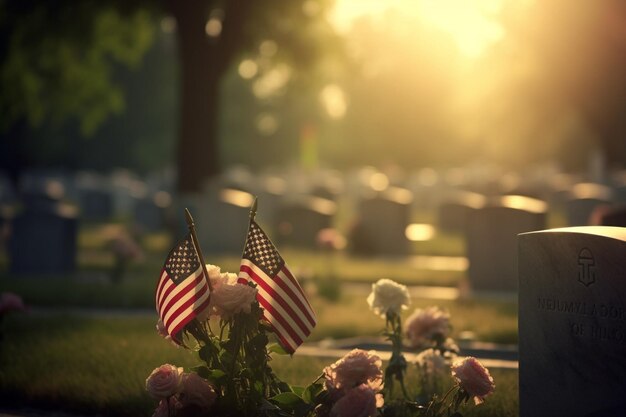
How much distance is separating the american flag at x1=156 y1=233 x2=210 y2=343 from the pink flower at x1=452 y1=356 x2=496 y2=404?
5.18ft

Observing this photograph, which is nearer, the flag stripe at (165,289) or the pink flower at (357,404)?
the pink flower at (357,404)

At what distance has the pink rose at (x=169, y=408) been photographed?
7410mm

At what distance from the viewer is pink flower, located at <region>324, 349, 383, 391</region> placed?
728 cm

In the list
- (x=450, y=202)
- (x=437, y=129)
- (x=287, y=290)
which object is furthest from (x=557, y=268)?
(x=437, y=129)

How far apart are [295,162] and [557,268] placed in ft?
281

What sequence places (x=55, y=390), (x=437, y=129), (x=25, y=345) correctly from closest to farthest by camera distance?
(x=55, y=390)
(x=25, y=345)
(x=437, y=129)

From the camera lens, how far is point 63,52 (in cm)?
3397

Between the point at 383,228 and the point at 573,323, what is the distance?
64.6 feet

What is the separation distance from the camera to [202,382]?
24.3 feet

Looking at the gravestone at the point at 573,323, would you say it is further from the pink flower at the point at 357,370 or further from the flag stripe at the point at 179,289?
the flag stripe at the point at 179,289

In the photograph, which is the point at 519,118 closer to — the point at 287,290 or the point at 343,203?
the point at 343,203

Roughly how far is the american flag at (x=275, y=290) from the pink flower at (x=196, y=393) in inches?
22.9

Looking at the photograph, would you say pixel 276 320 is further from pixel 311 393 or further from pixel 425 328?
pixel 425 328

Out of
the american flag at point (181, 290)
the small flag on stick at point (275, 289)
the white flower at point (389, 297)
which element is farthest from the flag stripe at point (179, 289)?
the white flower at point (389, 297)
